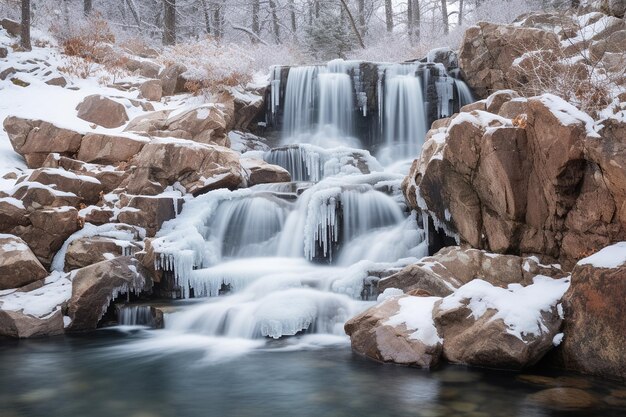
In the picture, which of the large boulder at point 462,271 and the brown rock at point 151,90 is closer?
the large boulder at point 462,271

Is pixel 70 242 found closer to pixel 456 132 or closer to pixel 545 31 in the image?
pixel 456 132

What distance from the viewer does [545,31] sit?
12633 mm

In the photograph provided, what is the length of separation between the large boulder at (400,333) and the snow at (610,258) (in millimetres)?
1662

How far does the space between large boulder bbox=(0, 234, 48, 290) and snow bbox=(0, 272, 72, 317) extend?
23 centimetres

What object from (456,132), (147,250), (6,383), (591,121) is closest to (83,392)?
(6,383)

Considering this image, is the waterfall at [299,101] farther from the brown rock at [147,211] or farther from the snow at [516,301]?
the snow at [516,301]

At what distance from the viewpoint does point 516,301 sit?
216 inches

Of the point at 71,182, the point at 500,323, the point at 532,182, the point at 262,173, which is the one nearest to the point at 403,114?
the point at 262,173

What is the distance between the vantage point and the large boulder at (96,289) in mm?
7484

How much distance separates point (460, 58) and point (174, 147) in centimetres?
821

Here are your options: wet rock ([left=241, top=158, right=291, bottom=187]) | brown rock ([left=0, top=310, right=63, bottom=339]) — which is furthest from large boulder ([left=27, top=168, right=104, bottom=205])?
wet rock ([left=241, top=158, right=291, bottom=187])

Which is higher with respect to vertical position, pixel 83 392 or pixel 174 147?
pixel 174 147

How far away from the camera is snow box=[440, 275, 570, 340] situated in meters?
5.23

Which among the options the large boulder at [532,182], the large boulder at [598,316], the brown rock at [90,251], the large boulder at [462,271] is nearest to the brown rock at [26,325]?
the brown rock at [90,251]
